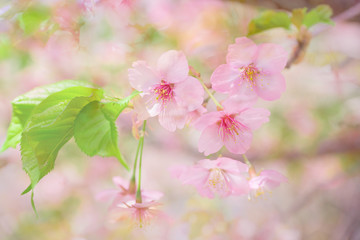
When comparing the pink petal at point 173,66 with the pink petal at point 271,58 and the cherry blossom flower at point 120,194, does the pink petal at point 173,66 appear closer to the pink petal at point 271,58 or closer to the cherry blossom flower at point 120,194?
the pink petal at point 271,58

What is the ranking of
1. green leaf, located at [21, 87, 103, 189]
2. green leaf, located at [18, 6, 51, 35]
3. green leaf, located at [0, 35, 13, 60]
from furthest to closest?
green leaf, located at [0, 35, 13, 60]
green leaf, located at [18, 6, 51, 35]
green leaf, located at [21, 87, 103, 189]

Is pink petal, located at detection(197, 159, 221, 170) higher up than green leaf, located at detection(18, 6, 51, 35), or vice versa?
green leaf, located at detection(18, 6, 51, 35)

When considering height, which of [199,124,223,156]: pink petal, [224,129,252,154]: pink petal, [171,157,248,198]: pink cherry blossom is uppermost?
[199,124,223,156]: pink petal

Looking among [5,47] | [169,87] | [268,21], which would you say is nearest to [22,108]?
[169,87]

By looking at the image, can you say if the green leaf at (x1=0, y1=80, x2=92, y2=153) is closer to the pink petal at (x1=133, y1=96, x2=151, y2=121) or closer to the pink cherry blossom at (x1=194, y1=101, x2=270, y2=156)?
the pink petal at (x1=133, y1=96, x2=151, y2=121)

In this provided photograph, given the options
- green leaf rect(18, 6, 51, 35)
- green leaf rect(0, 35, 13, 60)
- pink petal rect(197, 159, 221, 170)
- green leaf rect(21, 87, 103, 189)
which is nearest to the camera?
green leaf rect(21, 87, 103, 189)

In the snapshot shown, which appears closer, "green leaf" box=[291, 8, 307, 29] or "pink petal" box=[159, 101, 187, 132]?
"pink petal" box=[159, 101, 187, 132]

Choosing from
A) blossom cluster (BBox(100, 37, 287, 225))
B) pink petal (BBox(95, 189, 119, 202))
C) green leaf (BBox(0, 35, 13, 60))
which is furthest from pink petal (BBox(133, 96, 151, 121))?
green leaf (BBox(0, 35, 13, 60))

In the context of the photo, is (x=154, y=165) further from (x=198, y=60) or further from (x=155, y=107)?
(x=155, y=107)

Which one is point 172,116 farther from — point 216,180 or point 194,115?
point 216,180
